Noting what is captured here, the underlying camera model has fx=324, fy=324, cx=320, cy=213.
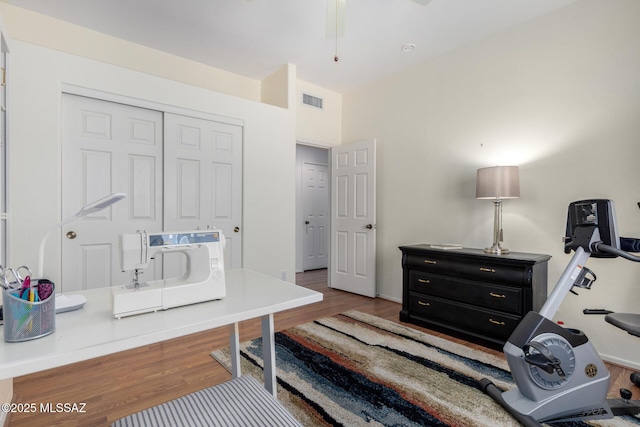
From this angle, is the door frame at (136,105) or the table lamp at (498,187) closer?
the door frame at (136,105)

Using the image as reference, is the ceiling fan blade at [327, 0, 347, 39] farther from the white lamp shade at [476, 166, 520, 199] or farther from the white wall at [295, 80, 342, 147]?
the white wall at [295, 80, 342, 147]

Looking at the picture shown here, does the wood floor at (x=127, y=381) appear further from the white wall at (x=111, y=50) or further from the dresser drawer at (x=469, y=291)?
the white wall at (x=111, y=50)

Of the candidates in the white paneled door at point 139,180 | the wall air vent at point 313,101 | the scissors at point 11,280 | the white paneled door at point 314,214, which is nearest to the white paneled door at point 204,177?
the white paneled door at point 139,180

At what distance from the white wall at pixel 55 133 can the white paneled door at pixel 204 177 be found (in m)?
0.11

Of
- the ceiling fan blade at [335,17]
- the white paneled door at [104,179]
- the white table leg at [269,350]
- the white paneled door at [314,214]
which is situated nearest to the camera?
the white table leg at [269,350]

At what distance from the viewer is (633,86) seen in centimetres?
235

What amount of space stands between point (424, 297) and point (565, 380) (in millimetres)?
1496

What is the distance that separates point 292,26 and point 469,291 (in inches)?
113

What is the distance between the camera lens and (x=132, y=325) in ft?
3.40

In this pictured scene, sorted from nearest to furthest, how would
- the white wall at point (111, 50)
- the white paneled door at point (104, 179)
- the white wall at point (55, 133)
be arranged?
the white wall at point (55, 133)
the white paneled door at point (104, 179)
the white wall at point (111, 50)

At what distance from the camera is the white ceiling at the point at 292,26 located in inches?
106

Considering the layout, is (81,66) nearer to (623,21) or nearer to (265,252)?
(265,252)

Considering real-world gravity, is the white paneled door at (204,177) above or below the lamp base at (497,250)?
above

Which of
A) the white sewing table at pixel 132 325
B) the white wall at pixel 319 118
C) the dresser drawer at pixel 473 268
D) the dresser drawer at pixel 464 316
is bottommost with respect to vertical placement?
the dresser drawer at pixel 464 316
